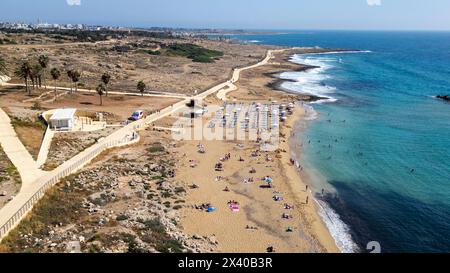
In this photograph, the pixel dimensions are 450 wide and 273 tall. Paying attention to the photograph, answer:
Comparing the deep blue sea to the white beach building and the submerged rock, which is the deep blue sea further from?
the white beach building

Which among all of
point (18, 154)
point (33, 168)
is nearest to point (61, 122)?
point (18, 154)

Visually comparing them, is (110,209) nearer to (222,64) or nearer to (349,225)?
(349,225)

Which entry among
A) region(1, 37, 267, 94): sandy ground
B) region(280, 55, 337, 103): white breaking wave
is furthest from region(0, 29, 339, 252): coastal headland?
region(280, 55, 337, 103): white breaking wave

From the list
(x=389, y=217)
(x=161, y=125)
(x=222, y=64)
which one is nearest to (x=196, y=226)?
(x=389, y=217)

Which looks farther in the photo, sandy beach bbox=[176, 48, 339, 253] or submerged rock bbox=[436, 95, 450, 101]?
submerged rock bbox=[436, 95, 450, 101]

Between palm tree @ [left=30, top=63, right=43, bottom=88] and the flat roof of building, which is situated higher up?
palm tree @ [left=30, top=63, right=43, bottom=88]

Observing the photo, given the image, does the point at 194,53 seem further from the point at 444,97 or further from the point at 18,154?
the point at 18,154
